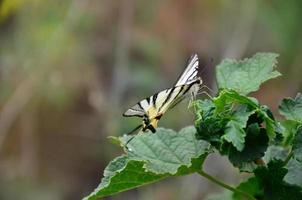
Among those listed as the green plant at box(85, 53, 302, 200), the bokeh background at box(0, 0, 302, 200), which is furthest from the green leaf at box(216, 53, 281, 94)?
the bokeh background at box(0, 0, 302, 200)

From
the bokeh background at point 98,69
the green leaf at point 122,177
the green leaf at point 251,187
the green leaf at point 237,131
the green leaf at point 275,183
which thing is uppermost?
the bokeh background at point 98,69

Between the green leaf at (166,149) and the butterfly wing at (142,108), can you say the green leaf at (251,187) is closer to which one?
the green leaf at (166,149)

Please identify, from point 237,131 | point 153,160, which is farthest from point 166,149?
point 237,131

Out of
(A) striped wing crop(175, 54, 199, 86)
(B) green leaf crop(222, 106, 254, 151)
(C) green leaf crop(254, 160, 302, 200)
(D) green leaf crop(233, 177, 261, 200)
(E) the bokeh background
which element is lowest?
(C) green leaf crop(254, 160, 302, 200)

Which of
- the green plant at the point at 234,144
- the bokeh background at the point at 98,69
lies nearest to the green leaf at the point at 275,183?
the green plant at the point at 234,144

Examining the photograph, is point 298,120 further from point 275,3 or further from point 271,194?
point 275,3

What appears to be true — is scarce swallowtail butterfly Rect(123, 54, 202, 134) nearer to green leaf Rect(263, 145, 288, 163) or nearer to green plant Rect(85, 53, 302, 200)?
green plant Rect(85, 53, 302, 200)

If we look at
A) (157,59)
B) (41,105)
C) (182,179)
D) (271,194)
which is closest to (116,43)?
(157,59)

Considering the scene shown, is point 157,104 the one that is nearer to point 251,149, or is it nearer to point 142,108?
point 142,108
